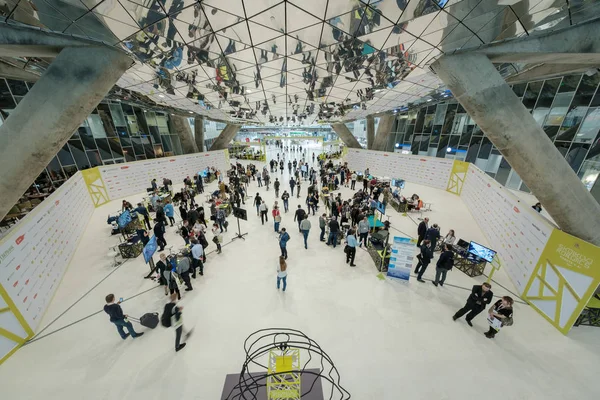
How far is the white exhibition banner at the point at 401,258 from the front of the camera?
19.8ft

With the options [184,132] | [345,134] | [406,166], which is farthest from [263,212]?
[345,134]

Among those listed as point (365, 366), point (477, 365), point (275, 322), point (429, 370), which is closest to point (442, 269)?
point (477, 365)

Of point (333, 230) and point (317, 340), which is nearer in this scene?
point (317, 340)

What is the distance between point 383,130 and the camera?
21.1 metres

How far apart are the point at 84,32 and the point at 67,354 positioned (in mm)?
6622

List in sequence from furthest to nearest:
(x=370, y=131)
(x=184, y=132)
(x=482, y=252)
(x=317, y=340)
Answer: (x=370, y=131), (x=184, y=132), (x=482, y=252), (x=317, y=340)

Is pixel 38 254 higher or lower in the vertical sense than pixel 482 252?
higher

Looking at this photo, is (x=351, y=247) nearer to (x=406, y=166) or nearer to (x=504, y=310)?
(x=504, y=310)

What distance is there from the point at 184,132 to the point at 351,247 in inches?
796

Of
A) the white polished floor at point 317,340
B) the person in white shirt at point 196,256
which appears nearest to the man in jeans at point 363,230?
the white polished floor at point 317,340

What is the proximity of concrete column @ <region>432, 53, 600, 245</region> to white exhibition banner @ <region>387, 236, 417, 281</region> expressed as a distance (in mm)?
3136

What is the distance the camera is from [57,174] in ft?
45.0

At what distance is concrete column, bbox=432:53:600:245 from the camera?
494cm

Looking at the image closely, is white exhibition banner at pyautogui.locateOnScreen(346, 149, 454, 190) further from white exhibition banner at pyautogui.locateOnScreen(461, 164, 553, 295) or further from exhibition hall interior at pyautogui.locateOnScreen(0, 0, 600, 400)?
exhibition hall interior at pyautogui.locateOnScreen(0, 0, 600, 400)
